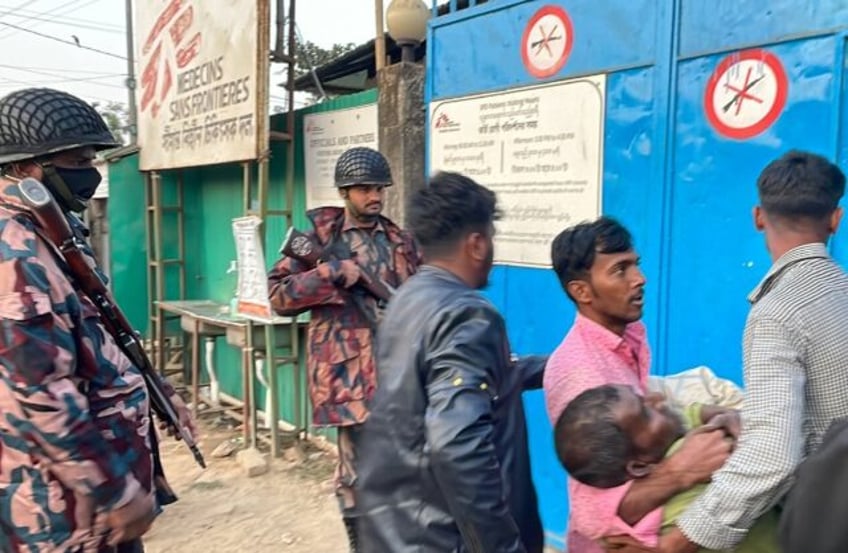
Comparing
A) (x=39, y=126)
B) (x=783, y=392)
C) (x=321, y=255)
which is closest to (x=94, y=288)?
(x=39, y=126)

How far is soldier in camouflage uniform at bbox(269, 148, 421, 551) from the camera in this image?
3426mm

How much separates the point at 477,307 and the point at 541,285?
185cm

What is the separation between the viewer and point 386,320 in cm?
182

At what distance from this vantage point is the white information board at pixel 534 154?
3.25 m

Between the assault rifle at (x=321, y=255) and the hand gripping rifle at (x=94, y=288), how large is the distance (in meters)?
1.11

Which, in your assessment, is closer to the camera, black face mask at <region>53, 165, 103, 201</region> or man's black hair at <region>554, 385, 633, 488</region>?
man's black hair at <region>554, 385, 633, 488</region>

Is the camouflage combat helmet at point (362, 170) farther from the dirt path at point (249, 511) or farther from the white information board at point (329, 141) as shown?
the dirt path at point (249, 511)

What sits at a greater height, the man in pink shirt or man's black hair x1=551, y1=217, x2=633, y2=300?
man's black hair x1=551, y1=217, x2=633, y2=300

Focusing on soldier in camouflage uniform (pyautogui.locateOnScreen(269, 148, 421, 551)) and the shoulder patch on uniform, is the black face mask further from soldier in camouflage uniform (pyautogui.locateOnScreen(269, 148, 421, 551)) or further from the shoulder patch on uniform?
soldier in camouflage uniform (pyautogui.locateOnScreen(269, 148, 421, 551))

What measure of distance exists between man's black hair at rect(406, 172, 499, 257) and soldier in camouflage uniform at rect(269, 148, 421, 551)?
5.07 ft

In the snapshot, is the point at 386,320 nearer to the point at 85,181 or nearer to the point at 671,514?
the point at 671,514

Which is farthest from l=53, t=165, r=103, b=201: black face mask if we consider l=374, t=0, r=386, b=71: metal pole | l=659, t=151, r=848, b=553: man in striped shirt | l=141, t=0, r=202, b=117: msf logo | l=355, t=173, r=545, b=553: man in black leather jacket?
l=141, t=0, r=202, b=117: msf logo

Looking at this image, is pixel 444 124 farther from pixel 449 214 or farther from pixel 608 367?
pixel 608 367

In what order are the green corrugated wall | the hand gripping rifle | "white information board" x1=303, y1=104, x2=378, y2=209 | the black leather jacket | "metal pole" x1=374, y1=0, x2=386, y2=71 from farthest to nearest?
the green corrugated wall
"white information board" x1=303, y1=104, x2=378, y2=209
"metal pole" x1=374, y1=0, x2=386, y2=71
the hand gripping rifle
the black leather jacket
